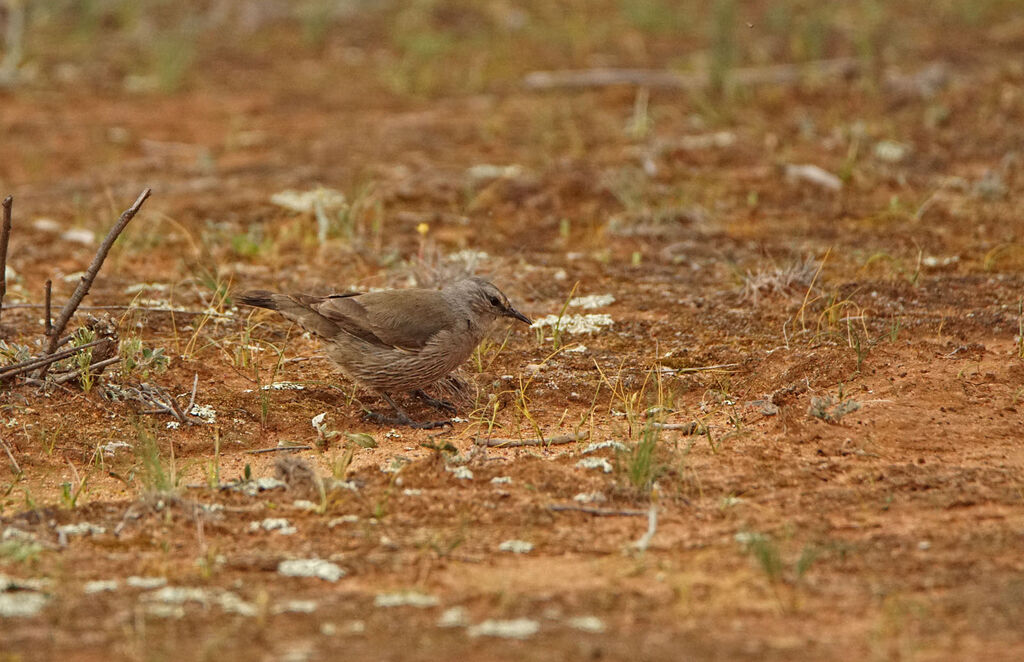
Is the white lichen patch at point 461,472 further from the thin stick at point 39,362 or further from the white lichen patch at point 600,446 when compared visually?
the thin stick at point 39,362

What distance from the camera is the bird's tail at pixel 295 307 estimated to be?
630 cm

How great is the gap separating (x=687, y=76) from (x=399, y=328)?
6521mm

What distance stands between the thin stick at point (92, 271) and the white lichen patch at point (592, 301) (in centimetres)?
280

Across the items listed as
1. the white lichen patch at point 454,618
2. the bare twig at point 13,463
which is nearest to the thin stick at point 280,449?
the bare twig at point 13,463

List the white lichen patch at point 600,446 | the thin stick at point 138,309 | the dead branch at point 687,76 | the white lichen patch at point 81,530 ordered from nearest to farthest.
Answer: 1. the white lichen patch at point 81,530
2. the white lichen patch at point 600,446
3. the thin stick at point 138,309
4. the dead branch at point 687,76

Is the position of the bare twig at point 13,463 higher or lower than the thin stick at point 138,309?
lower

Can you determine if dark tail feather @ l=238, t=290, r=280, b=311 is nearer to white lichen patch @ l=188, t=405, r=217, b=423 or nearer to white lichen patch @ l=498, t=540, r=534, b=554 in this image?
white lichen patch @ l=188, t=405, r=217, b=423

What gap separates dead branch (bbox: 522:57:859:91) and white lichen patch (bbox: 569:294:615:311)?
4397 millimetres

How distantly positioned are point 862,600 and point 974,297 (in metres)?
3.57

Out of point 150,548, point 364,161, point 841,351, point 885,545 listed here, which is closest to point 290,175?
point 364,161

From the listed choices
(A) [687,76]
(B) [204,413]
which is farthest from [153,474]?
(A) [687,76]

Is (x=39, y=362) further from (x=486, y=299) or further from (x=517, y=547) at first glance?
(x=517, y=547)

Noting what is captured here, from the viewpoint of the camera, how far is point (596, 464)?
5.25 m

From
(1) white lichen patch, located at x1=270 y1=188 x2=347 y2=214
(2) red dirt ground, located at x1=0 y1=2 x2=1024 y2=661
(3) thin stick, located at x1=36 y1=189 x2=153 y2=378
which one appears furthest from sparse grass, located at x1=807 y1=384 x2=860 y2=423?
(1) white lichen patch, located at x1=270 y1=188 x2=347 y2=214
